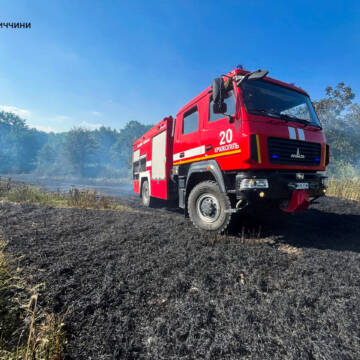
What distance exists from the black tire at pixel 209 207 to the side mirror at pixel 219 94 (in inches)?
55.2

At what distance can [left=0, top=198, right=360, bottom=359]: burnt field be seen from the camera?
1317mm

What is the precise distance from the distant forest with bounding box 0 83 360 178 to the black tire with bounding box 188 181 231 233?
13.0 meters

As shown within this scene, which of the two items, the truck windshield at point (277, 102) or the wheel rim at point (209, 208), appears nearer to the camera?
the truck windshield at point (277, 102)

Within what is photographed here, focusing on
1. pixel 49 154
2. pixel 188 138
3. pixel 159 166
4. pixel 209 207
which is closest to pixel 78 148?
pixel 49 154

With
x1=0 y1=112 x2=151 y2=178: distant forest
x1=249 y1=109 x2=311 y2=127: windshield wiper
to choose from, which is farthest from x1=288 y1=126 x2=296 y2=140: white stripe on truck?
x1=0 y1=112 x2=151 y2=178: distant forest

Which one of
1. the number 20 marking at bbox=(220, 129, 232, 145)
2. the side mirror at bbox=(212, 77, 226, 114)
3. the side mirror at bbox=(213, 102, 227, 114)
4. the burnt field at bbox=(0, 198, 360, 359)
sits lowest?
the burnt field at bbox=(0, 198, 360, 359)

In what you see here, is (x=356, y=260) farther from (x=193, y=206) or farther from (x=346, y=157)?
(x=346, y=157)

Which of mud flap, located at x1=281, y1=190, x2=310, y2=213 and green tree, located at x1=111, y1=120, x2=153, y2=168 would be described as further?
green tree, located at x1=111, y1=120, x2=153, y2=168

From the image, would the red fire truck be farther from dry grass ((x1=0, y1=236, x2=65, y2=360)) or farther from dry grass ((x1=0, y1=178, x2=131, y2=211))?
dry grass ((x1=0, y1=178, x2=131, y2=211))

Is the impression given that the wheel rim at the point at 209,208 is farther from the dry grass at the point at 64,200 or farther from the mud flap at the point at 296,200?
the dry grass at the point at 64,200

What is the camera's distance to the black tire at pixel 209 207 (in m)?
3.37

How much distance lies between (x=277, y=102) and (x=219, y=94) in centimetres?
126

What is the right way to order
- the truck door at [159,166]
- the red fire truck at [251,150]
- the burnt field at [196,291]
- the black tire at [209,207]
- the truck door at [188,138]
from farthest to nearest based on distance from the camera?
1. the truck door at [159,166]
2. the truck door at [188,138]
3. the black tire at [209,207]
4. the red fire truck at [251,150]
5. the burnt field at [196,291]

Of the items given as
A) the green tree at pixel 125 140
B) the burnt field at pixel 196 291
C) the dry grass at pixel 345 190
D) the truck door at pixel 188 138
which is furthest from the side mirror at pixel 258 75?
the green tree at pixel 125 140
